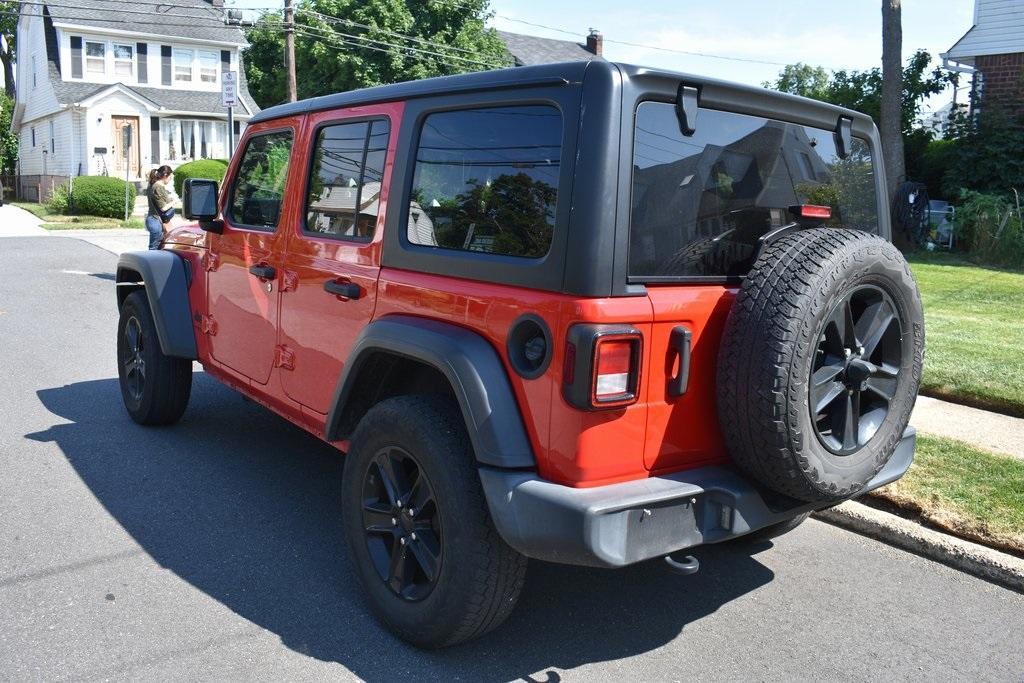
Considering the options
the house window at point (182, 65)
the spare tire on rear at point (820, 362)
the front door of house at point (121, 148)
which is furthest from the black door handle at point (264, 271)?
the house window at point (182, 65)

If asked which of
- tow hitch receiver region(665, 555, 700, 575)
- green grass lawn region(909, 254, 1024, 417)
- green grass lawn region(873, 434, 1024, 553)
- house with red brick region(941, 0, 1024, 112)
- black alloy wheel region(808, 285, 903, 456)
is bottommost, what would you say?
green grass lawn region(873, 434, 1024, 553)

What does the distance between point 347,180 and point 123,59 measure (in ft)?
135

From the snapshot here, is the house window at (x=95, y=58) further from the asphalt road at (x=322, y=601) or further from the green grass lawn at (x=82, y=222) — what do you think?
the asphalt road at (x=322, y=601)

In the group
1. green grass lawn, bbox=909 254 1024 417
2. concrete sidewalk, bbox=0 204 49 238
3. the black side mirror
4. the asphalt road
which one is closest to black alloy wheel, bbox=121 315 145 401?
the asphalt road

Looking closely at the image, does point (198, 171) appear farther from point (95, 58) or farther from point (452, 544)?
point (452, 544)

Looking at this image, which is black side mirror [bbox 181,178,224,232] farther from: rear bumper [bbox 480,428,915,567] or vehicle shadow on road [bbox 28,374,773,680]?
rear bumper [bbox 480,428,915,567]

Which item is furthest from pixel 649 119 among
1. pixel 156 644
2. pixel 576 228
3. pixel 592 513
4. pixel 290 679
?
pixel 156 644

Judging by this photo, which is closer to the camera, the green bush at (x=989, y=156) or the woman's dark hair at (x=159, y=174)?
the woman's dark hair at (x=159, y=174)

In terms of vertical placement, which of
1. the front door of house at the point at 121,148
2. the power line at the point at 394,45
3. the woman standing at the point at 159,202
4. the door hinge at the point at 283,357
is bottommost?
the door hinge at the point at 283,357

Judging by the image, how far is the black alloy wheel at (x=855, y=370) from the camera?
3127 millimetres

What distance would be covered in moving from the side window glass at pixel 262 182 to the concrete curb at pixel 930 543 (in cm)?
325

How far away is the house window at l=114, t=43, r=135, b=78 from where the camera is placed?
1570 inches

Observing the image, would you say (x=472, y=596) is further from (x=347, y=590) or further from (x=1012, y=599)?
(x=1012, y=599)

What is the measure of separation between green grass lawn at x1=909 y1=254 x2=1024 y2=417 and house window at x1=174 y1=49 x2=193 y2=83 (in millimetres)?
36535
